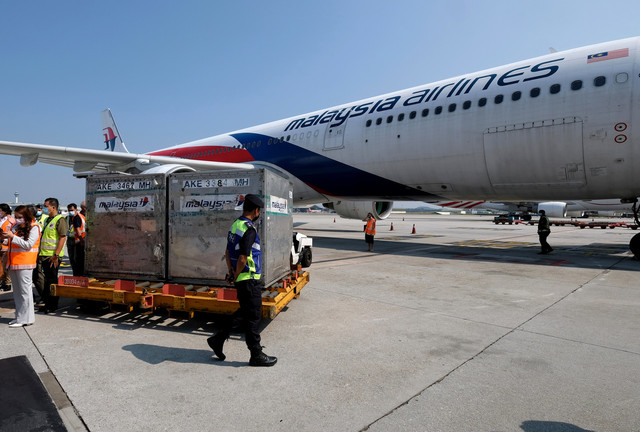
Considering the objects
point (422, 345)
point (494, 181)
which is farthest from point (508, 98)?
point (422, 345)

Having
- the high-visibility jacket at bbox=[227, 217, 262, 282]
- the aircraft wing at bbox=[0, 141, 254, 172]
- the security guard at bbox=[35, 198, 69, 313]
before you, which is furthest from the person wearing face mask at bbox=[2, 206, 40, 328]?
the aircraft wing at bbox=[0, 141, 254, 172]

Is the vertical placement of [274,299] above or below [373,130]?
below

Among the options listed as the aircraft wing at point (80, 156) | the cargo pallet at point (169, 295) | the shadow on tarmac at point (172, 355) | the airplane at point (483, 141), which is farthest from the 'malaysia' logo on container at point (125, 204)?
the aircraft wing at point (80, 156)

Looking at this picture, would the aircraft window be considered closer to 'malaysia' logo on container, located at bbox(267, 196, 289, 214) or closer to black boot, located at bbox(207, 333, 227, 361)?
'malaysia' logo on container, located at bbox(267, 196, 289, 214)

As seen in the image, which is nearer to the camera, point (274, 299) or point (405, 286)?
point (274, 299)

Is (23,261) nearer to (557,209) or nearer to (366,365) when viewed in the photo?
(366,365)

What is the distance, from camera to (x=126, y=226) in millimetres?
5414

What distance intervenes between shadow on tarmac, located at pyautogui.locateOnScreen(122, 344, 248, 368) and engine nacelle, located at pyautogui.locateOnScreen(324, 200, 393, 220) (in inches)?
509

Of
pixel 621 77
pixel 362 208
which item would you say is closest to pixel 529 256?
pixel 621 77

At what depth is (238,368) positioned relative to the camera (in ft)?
11.3

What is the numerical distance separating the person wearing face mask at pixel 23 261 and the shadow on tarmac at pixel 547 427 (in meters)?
5.49

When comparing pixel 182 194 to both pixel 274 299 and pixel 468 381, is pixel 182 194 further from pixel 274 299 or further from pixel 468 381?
pixel 468 381

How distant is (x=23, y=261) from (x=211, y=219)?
2423mm

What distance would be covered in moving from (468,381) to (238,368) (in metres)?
2.04
